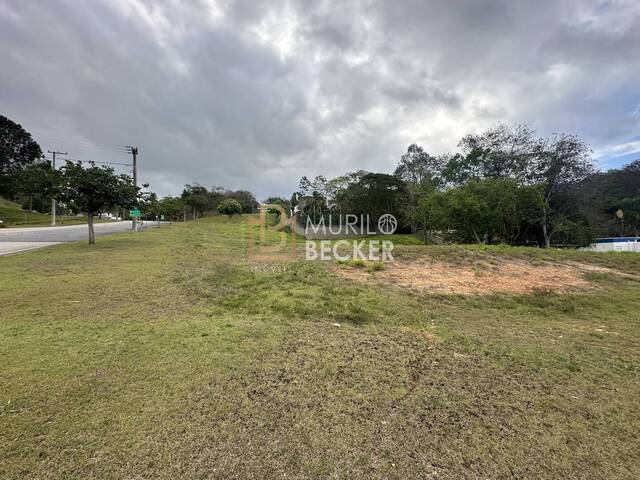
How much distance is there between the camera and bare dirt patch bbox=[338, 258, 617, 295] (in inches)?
241

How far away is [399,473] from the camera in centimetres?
154

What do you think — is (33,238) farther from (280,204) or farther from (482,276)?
(482,276)

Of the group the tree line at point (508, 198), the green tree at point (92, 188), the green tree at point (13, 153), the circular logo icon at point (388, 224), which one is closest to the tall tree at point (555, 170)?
the tree line at point (508, 198)

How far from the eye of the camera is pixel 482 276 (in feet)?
23.2

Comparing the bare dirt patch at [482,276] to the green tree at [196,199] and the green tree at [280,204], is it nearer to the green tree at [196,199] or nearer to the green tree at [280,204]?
the green tree at [280,204]

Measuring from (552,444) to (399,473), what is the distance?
3.39 ft

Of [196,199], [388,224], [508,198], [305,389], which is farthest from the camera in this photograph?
[196,199]

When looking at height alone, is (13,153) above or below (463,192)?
above

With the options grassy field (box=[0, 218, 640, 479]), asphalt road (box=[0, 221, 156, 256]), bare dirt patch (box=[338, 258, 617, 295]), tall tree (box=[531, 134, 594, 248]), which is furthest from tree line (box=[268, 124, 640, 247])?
asphalt road (box=[0, 221, 156, 256])

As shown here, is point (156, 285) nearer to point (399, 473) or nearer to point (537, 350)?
point (399, 473)

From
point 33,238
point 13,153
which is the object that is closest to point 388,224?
point 33,238

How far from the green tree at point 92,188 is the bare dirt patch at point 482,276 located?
27.4 ft

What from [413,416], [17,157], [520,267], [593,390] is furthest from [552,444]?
[17,157]

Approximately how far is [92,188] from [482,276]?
11909mm
